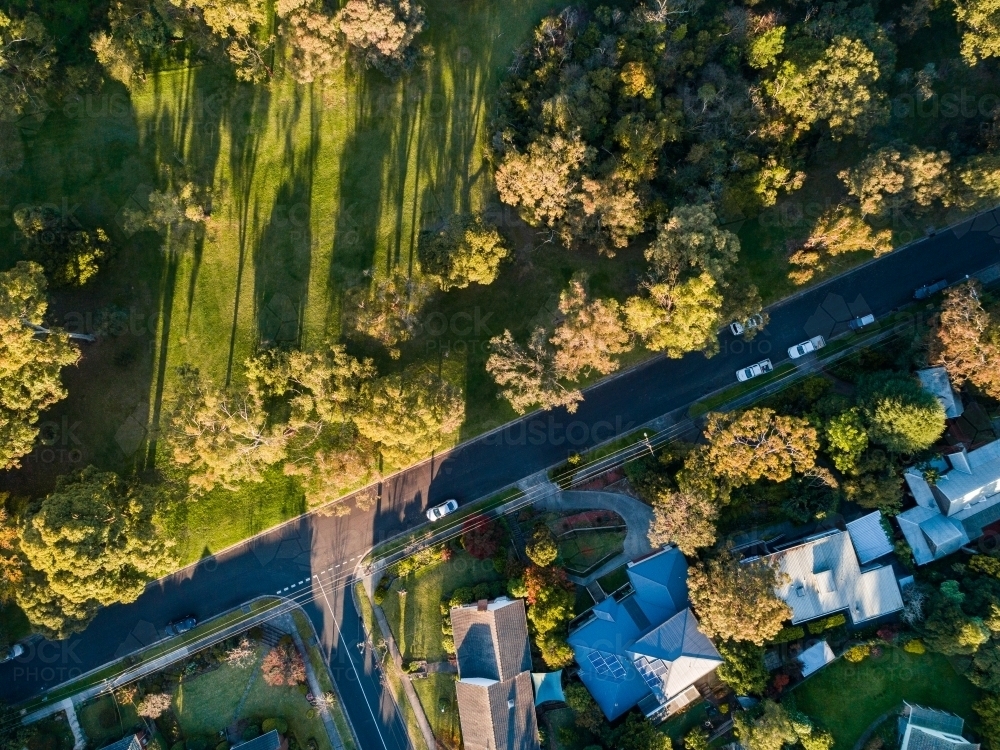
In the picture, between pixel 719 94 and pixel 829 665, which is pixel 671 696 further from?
pixel 719 94

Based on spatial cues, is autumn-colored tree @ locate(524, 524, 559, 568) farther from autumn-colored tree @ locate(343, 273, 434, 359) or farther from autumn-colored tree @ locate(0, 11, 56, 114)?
autumn-colored tree @ locate(0, 11, 56, 114)

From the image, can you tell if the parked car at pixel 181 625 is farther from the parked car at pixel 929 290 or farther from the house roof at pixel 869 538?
the parked car at pixel 929 290

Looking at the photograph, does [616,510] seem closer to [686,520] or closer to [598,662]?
[686,520]

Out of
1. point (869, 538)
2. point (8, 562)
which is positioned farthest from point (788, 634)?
point (8, 562)

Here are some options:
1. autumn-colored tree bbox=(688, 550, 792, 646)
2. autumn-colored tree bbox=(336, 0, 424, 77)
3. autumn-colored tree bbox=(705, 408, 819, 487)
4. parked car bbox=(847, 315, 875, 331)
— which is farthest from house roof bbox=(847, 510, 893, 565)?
autumn-colored tree bbox=(336, 0, 424, 77)

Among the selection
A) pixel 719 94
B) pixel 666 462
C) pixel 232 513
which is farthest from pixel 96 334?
pixel 719 94

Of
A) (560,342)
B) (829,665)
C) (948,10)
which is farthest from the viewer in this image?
(948,10)
